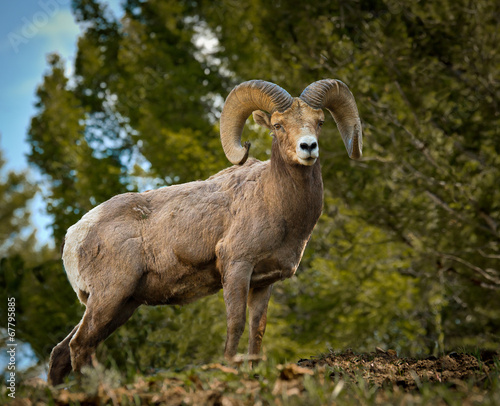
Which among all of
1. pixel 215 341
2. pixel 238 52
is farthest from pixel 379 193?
pixel 238 52

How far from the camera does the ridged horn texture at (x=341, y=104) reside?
662cm

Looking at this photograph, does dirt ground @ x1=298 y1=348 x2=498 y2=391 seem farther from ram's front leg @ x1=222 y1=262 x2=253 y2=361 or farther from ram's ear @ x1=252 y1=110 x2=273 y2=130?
ram's ear @ x1=252 y1=110 x2=273 y2=130

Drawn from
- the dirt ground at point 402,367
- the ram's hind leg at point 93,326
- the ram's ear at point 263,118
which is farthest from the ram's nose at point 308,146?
the ram's hind leg at point 93,326

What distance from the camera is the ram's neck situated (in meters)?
6.43

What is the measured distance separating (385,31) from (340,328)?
9.44 m

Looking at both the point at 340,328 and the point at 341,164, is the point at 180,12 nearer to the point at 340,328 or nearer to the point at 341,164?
the point at 341,164

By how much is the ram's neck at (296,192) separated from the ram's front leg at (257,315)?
959mm

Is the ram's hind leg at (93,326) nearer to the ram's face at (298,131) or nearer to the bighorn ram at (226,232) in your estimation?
the bighorn ram at (226,232)

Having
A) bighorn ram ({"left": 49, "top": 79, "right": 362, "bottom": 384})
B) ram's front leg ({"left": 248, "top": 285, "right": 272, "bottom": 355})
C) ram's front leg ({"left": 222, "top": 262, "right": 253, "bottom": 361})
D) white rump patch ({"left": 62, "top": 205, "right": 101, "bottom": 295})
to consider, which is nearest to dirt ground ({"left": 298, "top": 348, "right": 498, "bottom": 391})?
ram's front leg ({"left": 248, "top": 285, "right": 272, "bottom": 355})

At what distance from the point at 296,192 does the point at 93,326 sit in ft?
8.49

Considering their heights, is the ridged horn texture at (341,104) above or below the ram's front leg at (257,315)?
above

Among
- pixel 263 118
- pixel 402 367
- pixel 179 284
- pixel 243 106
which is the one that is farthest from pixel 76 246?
pixel 402 367

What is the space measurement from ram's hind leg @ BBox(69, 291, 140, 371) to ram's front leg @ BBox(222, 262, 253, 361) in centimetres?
125

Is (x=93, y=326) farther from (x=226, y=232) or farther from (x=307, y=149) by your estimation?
(x=307, y=149)
